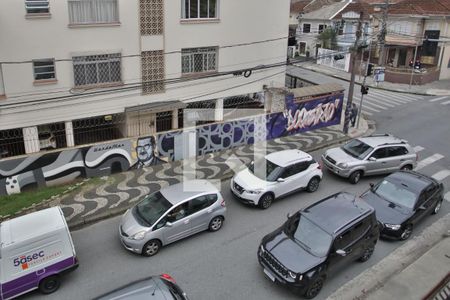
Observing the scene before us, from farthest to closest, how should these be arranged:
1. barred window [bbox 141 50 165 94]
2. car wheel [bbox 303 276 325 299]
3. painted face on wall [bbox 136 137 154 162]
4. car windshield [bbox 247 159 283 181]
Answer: barred window [bbox 141 50 165 94], painted face on wall [bbox 136 137 154 162], car windshield [bbox 247 159 283 181], car wheel [bbox 303 276 325 299]

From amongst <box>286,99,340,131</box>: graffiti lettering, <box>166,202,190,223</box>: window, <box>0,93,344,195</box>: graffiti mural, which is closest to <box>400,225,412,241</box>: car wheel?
<box>166,202,190,223</box>: window

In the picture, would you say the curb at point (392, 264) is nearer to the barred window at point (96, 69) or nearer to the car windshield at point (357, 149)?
Result: the car windshield at point (357, 149)

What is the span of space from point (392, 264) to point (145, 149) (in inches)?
419

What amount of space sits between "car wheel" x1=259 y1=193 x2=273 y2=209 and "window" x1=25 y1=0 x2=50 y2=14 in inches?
458

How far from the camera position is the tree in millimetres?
48656

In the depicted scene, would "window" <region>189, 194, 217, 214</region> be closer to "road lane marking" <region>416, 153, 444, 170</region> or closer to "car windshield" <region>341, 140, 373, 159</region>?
"car windshield" <region>341, 140, 373, 159</region>

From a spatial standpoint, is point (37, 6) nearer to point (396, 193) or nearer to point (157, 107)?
point (157, 107)

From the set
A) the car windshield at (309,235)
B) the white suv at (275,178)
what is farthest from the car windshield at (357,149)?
the car windshield at (309,235)

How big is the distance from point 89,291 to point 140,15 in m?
13.0

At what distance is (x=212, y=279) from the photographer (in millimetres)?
11625

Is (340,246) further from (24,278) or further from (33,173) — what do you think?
(33,173)

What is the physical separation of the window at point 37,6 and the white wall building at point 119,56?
0.12 feet

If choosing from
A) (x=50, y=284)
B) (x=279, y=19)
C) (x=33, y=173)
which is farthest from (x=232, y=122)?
(x=50, y=284)

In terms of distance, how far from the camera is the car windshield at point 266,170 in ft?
50.9
